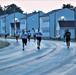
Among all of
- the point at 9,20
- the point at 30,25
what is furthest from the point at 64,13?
the point at 9,20

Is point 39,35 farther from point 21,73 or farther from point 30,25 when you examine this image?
point 30,25

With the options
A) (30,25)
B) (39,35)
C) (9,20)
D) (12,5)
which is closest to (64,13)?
(30,25)

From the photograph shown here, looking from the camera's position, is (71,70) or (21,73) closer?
(21,73)

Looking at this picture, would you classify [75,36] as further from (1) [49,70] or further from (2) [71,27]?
(1) [49,70]

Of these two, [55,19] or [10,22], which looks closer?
[55,19]

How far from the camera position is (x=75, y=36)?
74500 mm

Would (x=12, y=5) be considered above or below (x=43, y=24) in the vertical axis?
above

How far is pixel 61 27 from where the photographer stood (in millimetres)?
75938

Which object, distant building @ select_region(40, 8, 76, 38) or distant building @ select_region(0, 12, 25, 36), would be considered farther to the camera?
distant building @ select_region(0, 12, 25, 36)

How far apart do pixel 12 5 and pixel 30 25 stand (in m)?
92.9

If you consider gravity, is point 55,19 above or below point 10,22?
above

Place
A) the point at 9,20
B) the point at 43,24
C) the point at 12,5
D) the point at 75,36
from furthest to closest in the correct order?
the point at 12,5 → the point at 9,20 → the point at 43,24 → the point at 75,36

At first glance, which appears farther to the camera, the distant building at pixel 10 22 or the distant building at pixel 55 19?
the distant building at pixel 10 22

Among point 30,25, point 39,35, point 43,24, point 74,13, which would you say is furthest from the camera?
point 30,25
